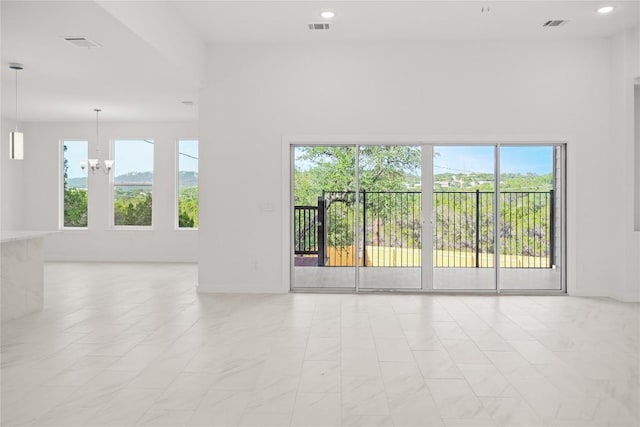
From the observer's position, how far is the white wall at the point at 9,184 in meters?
9.30

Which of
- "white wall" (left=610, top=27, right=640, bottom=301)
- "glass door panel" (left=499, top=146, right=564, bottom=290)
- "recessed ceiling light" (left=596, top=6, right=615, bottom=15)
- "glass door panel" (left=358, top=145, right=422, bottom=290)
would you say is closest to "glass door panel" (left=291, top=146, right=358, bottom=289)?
"glass door panel" (left=358, top=145, right=422, bottom=290)

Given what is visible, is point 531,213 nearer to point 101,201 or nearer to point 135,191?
point 135,191

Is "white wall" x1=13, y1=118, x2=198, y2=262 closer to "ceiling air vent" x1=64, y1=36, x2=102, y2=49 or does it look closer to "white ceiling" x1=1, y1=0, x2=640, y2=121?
"white ceiling" x1=1, y1=0, x2=640, y2=121

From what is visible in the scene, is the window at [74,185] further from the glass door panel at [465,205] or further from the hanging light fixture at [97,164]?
the glass door panel at [465,205]

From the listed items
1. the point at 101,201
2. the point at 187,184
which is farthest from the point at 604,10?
the point at 101,201

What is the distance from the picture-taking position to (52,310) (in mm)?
5289

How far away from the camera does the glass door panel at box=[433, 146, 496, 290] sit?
20.6 feet

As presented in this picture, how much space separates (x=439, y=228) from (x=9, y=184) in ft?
27.0

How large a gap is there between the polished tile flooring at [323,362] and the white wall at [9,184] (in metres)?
4.79

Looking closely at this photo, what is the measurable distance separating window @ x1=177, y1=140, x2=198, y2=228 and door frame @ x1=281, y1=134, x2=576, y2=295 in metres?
3.94

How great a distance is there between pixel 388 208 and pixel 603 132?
281 centimetres

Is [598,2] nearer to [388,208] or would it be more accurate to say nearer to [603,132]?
[603,132]

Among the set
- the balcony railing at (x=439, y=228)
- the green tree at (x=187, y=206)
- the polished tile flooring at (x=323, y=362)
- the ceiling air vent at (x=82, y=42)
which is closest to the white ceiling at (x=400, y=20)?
the ceiling air vent at (x=82, y=42)

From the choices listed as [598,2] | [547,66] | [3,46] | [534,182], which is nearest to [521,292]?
[534,182]
